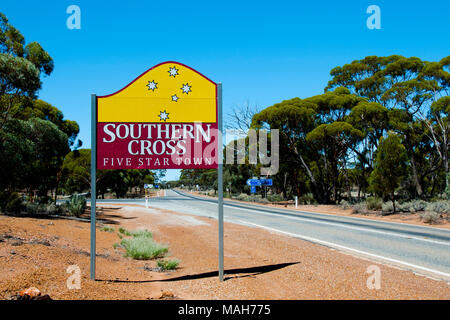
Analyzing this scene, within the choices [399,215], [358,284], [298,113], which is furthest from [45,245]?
[298,113]

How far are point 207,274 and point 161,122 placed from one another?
300 centimetres

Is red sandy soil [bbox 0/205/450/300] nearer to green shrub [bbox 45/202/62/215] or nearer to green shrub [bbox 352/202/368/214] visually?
green shrub [bbox 45/202/62/215]

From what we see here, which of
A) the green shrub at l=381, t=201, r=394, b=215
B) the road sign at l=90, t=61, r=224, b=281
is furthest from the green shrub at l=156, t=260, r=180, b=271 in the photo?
the green shrub at l=381, t=201, r=394, b=215

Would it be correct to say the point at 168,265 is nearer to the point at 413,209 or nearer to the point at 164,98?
the point at 164,98

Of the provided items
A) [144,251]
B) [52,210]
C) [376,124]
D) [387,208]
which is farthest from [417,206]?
[52,210]

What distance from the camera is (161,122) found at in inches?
→ 256

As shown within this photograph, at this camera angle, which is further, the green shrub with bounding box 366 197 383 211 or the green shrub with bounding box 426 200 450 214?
the green shrub with bounding box 366 197 383 211

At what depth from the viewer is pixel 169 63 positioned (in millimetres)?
6523

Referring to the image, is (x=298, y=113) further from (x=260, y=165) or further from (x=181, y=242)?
(x=181, y=242)

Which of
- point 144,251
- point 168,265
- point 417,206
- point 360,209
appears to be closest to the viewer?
point 168,265

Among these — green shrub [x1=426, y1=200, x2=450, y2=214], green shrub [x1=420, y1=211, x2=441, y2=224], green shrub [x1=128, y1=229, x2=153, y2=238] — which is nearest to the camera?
green shrub [x1=128, y1=229, x2=153, y2=238]

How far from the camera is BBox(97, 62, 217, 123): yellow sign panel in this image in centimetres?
646
